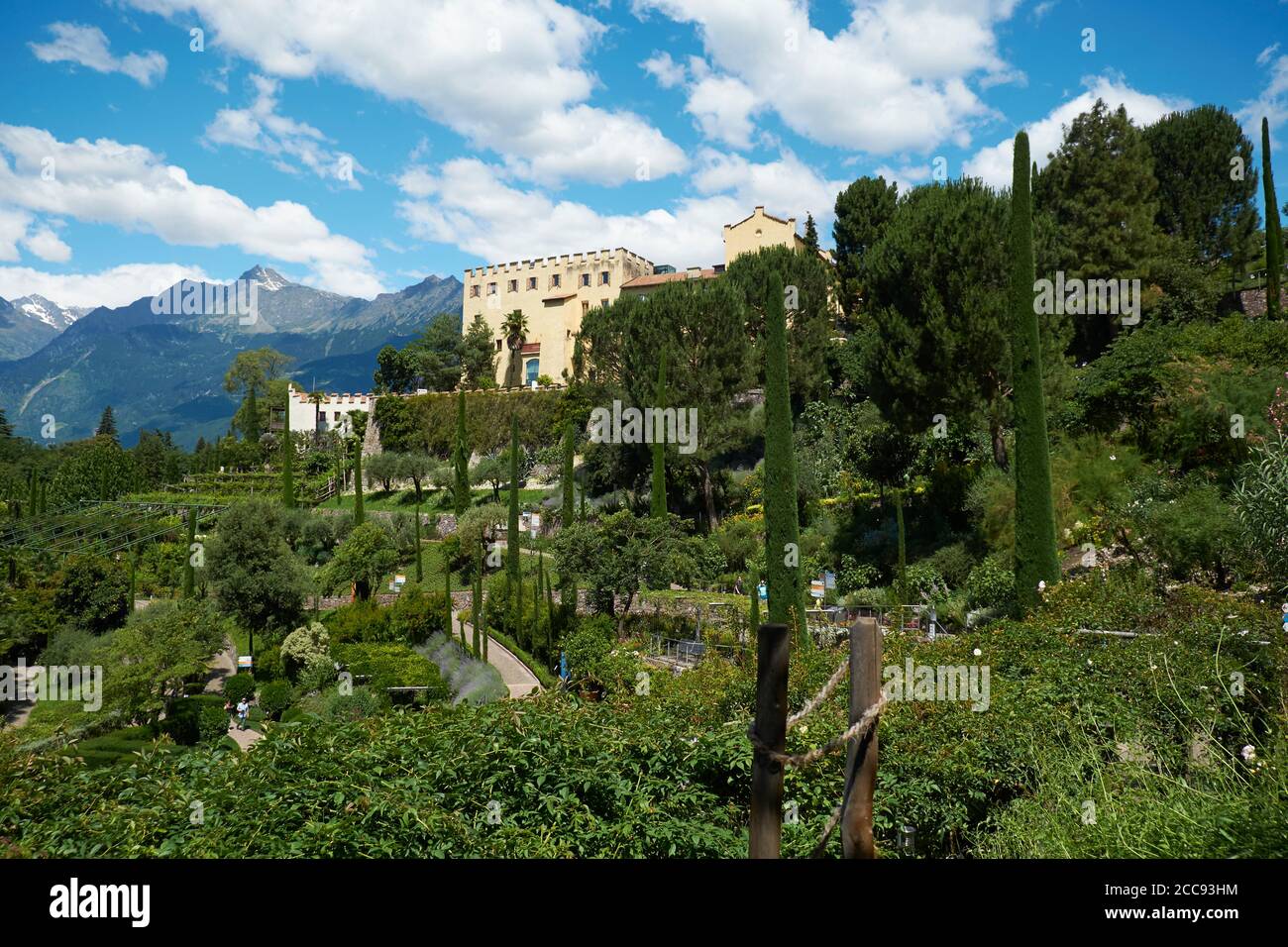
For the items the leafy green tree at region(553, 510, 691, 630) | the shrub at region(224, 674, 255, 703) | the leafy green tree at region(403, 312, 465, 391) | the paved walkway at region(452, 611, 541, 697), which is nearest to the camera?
the paved walkway at region(452, 611, 541, 697)

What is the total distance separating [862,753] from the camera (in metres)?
2.67

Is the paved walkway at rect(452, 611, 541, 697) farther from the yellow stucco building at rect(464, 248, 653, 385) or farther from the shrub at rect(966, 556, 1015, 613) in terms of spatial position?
the yellow stucco building at rect(464, 248, 653, 385)

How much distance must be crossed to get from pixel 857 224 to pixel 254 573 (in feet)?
99.7

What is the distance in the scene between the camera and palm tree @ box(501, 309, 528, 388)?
58.8m

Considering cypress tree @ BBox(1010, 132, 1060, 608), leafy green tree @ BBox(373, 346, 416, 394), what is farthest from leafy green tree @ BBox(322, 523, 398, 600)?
leafy green tree @ BBox(373, 346, 416, 394)

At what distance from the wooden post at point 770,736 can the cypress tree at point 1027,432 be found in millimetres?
13319

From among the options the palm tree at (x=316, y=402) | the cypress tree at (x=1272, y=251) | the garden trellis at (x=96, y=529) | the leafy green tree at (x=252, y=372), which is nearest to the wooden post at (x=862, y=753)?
the cypress tree at (x=1272, y=251)

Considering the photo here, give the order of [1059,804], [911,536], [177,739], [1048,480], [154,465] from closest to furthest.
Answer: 1. [1059,804]
2. [1048,480]
3. [177,739]
4. [911,536]
5. [154,465]

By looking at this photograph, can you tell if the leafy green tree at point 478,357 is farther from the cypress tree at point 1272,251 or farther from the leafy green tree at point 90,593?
the cypress tree at point 1272,251

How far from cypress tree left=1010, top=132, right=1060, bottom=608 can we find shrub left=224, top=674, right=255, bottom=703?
18.7 metres
